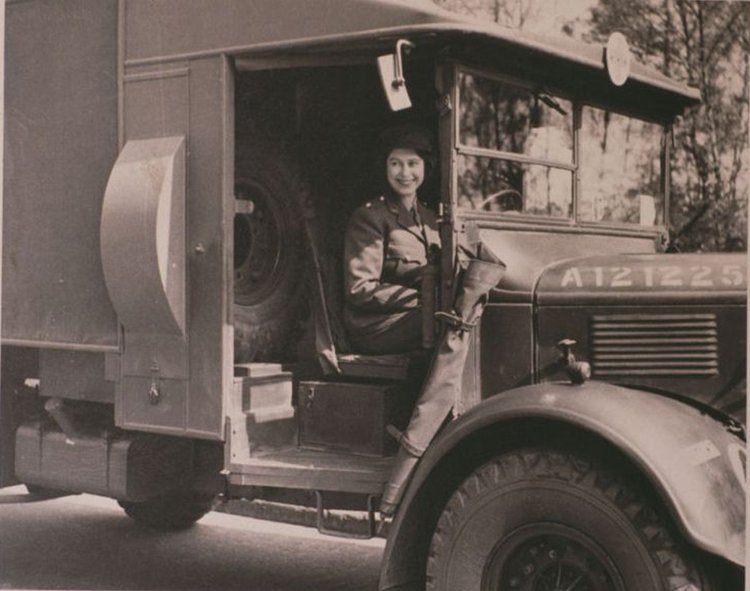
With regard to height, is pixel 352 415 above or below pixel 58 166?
below

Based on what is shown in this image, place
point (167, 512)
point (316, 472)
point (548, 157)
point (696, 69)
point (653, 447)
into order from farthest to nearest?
point (167, 512) → point (696, 69) → point (548, 157) → point (316, 472) → point (653, 447)

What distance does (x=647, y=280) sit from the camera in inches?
153

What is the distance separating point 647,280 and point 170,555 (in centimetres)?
324

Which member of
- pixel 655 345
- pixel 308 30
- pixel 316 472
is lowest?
pixel 316 472

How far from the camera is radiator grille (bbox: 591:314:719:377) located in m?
3.78

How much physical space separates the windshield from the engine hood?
17.1 inches

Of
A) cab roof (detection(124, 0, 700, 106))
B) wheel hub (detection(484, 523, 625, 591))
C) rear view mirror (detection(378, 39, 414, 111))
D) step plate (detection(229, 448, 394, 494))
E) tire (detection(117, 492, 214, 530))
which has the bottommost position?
tire (detection(117, 492, 214, 530))

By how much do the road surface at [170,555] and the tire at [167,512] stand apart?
6 centimetres

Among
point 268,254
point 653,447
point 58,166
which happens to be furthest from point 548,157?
point 58,166

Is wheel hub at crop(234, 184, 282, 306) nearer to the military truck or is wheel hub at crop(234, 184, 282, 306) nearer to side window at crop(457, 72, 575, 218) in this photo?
the military truck

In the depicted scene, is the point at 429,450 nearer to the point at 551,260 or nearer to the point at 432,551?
the point at 432,551

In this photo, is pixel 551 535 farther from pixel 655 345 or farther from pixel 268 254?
pixel 268 254

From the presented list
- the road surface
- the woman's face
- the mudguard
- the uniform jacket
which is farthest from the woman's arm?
the road surface

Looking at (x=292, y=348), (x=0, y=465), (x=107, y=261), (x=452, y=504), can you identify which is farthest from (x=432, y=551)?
(x=0, y=465)
